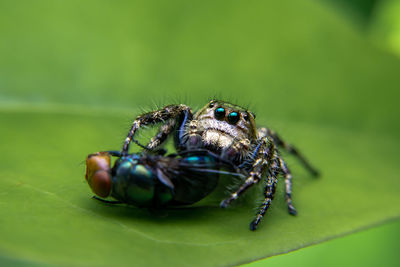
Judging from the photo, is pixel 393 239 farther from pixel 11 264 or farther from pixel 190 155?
pixel 11 264

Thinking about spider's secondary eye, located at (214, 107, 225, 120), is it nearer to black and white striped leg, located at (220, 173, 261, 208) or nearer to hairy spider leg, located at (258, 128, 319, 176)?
black and white striped leg, located at (220, 173, 261, 208)

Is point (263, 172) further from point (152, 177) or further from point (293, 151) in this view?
point (293, 151)

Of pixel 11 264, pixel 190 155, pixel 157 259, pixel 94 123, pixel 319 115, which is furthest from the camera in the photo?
pixel 319 115

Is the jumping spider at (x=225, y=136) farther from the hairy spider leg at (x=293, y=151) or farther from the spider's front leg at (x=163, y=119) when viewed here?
the hairy spider leg at (x=293, y=151)

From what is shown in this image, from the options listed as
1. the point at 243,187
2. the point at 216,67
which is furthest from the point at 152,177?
the point at 216,67

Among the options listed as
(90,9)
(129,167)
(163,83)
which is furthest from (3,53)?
(129,167)

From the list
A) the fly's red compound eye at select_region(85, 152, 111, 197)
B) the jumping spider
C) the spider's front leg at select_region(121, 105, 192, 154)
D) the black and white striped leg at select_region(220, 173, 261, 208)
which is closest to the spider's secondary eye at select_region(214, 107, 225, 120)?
the jumping spider

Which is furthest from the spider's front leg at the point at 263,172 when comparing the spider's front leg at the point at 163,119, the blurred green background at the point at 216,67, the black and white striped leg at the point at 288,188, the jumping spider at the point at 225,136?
the blurred green background at the point at 216,67
